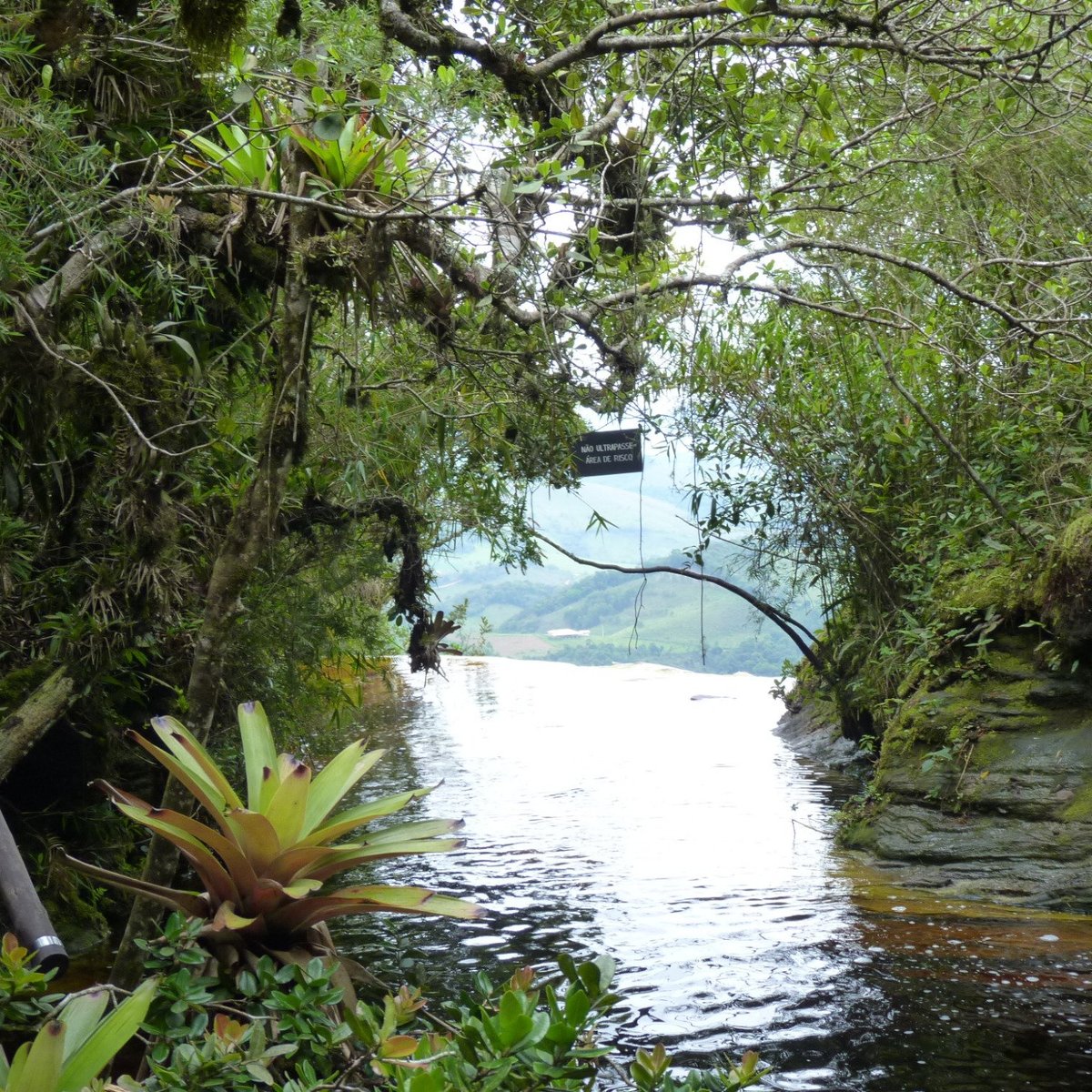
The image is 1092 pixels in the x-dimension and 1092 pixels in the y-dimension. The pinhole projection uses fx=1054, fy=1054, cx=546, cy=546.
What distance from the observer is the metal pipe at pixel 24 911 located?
4.77 ft

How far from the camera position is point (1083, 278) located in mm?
5328

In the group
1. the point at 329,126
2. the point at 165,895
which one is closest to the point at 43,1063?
the point at 165,895

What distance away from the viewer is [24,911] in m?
1.46

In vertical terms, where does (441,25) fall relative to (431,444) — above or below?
above

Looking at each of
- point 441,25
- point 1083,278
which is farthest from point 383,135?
point 1083,278

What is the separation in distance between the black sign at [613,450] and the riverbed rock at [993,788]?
7.03ft

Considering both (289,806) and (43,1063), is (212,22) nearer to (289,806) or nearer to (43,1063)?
(289,806)

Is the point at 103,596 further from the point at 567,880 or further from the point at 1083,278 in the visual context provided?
the point at 1083,278

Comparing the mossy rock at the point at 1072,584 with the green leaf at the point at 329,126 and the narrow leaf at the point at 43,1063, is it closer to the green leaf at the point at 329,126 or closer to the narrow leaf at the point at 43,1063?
the green leaf at the point at 329,126

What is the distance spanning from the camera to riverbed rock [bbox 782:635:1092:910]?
4551 mm

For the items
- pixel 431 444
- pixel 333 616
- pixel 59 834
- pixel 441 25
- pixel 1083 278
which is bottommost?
pixel 59 834

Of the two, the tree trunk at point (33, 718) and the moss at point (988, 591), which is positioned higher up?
the moss at point (988, 591)

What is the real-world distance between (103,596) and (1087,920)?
12.8 ft

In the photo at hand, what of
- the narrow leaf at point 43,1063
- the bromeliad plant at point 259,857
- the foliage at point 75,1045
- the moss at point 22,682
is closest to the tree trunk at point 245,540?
the bromeliad plant at point 259,857
